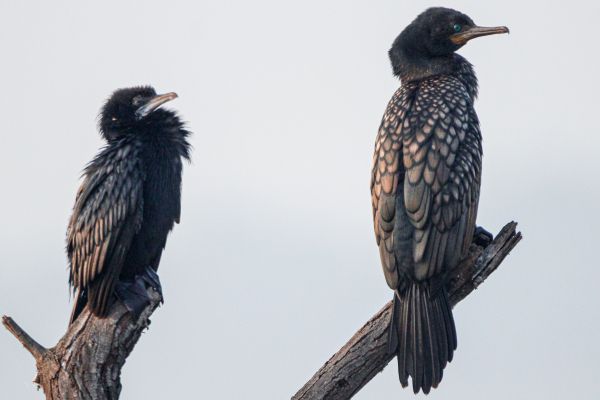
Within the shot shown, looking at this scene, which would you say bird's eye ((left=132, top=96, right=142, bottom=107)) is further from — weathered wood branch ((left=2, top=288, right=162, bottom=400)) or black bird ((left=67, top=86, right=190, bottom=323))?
weathered wood branch ((left=2, top=288, right=162, bottom=400))

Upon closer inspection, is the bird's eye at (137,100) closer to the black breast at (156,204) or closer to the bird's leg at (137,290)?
the black breast at (156,204)

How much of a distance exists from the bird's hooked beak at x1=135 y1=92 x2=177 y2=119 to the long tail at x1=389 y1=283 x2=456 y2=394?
2482mm

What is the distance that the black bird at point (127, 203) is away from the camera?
24.2 ft

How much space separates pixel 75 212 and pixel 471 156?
2.76 m

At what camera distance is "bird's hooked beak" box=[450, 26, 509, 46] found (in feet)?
26.5

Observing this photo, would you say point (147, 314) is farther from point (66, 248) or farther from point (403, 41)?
point (403, 41)

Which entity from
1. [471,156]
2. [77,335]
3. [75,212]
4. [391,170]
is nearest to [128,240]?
[75,212]

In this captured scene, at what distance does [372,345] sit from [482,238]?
1039 millimetres

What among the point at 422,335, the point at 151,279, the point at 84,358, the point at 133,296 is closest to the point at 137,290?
the point at 133,296

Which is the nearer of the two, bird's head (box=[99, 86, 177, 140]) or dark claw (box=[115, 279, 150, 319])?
dark claw (box=[115, 279, 150, 319])

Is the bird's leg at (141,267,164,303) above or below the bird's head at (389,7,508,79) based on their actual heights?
below

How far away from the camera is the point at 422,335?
22.5 feet

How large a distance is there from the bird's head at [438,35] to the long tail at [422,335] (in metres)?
2.00

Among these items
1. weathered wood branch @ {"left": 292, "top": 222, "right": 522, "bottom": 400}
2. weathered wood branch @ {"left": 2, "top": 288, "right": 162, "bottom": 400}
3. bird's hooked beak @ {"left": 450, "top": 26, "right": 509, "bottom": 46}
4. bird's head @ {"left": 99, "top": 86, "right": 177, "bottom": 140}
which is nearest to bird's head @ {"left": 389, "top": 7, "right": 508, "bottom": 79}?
bird's hooked beak @ {"left": 450, "top": 26, "right": 509, "bottom": 46}
